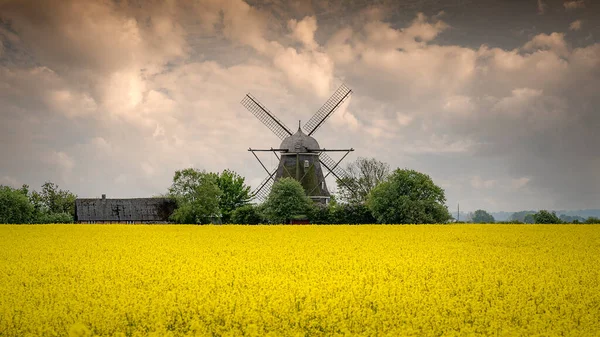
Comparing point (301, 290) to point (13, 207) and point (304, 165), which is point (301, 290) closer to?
point (304, 165)

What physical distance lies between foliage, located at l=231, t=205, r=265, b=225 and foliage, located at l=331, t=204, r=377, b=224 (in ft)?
30.5

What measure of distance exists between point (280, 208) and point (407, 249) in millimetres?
34013

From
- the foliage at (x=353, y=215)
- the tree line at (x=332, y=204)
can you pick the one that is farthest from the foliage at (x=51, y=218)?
the foliage at (x=353, y=215)

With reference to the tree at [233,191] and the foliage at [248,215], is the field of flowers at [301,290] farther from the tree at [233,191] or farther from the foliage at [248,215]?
the tree at [233,191]

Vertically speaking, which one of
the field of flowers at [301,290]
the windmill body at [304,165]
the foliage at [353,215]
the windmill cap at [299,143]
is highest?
the windmill cap at [299,143]

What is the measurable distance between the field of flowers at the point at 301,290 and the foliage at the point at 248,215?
Answer: 3514 cm

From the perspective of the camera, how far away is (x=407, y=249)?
2394 cm

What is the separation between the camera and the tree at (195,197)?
2591 inches

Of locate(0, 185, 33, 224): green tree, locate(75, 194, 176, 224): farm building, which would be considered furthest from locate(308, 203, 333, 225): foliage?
locate(0, 185, 33, 224): green tree

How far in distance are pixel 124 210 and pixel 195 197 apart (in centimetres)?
1627

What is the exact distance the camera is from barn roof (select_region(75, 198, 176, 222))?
7750 cm

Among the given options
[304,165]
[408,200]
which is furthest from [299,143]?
[408,200]

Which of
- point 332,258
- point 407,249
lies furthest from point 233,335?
point 407,249

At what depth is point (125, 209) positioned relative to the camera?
78.8 metres
